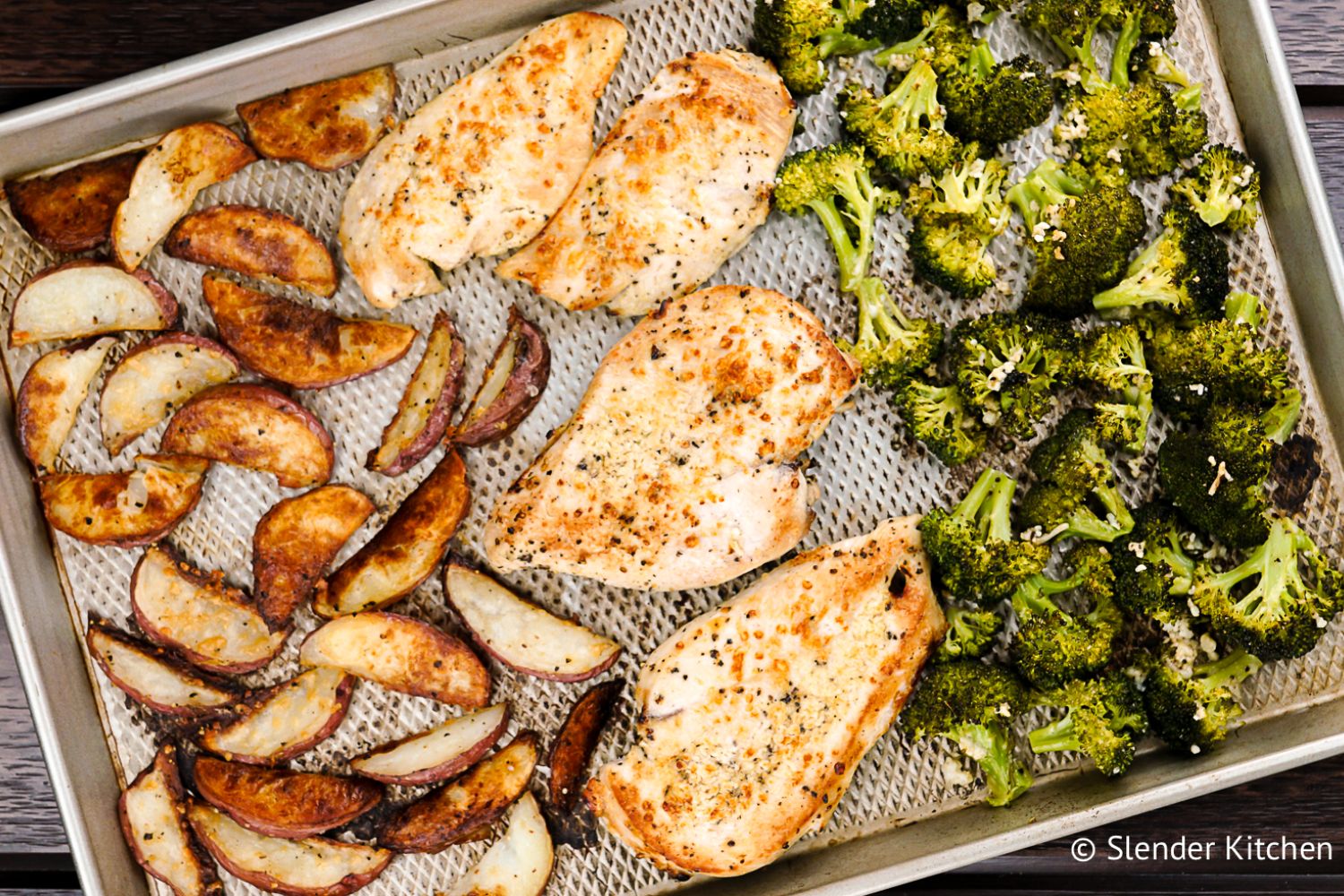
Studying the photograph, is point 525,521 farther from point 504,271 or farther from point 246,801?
point 246,801

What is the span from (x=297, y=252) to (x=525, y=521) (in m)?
0.93

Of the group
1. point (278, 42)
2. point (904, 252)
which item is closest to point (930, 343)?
point (904, 252)

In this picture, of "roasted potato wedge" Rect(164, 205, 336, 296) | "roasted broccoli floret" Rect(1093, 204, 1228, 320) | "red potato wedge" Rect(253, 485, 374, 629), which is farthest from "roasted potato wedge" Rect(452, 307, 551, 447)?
"roasted broccoli floret" Rect(1093, 204, 1228, 320)

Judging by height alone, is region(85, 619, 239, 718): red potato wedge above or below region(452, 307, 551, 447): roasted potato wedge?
below

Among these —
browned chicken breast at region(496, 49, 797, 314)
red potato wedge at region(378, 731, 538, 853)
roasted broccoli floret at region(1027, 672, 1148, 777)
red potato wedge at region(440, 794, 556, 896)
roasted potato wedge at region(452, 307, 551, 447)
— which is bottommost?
roasted broccoli floret at region(1027, 672, 1148, 777)

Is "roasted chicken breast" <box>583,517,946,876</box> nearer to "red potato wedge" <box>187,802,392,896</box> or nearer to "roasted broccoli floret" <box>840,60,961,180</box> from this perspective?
"red potato wedge" <box>187,802,392,896</box>

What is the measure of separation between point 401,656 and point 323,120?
140 centimetres

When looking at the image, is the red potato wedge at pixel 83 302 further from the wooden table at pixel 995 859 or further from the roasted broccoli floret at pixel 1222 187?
the roasted broccoli floret at pixel 1222 187

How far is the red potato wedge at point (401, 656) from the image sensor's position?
102 inches

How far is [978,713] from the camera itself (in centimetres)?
255

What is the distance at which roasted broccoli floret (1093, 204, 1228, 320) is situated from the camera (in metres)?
2.58

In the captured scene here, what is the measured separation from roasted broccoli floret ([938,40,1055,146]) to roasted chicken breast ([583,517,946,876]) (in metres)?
1.14

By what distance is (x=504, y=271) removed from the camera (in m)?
2.63

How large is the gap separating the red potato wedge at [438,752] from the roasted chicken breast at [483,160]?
1123mm
